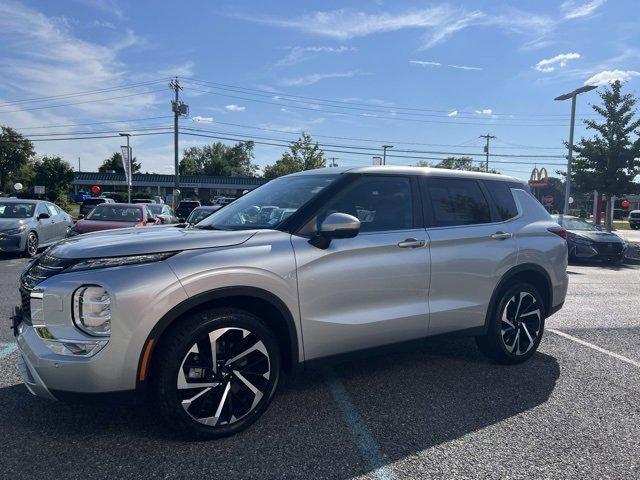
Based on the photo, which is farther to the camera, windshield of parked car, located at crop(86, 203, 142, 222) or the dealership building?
the dealership building

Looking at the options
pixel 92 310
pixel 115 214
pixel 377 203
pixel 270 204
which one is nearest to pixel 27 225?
pixel 115 214

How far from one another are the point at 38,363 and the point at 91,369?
0.35m

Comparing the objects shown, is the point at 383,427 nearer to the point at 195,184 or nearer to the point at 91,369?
the point at 91,369

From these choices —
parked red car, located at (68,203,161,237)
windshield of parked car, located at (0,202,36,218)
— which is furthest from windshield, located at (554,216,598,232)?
windshield of parked car, located at (0,202,36,218)

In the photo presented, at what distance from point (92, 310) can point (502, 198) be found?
3.69m

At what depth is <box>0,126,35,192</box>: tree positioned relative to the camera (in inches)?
3049

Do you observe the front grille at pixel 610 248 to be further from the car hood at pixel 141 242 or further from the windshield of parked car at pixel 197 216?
the car hood at pixel 141 242

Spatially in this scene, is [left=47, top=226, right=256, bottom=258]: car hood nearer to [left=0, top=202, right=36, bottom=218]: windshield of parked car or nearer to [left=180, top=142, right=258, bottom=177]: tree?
[left=0, top=202, right=36, bottom=218]: windshield of parked car

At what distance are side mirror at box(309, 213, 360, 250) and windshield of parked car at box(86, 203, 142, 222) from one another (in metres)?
10.1

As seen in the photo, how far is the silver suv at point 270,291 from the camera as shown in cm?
286

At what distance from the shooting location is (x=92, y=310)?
2824 millimetres

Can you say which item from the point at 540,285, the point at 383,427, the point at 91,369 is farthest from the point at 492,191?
the point at 91,369

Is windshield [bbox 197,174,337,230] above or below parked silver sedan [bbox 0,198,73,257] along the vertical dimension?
above

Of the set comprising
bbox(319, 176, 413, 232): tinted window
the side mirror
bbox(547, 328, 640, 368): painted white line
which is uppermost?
bbox(319, 176, 413, 232): tinted window
